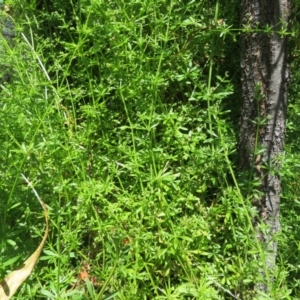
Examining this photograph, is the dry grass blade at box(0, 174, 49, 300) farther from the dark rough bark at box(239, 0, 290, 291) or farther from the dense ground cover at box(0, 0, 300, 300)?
the dark rough bark at box(239, 0, 290, 291)

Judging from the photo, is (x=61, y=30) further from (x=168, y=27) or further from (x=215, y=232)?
(x=215, y=232)

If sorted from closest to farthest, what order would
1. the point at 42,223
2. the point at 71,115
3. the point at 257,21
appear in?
the point at 257,21 → the point at 42,223 → the point at 71,115

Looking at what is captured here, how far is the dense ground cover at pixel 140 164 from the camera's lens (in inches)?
63.7

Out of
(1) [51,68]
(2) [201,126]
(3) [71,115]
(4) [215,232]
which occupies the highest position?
(1) [51,68]

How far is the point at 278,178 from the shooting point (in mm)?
1690

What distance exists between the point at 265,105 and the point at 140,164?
502 millimetres

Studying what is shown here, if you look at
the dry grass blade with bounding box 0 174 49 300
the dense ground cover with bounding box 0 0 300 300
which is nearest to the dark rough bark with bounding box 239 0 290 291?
the dense ground cover with bounding box 0 0 300 300

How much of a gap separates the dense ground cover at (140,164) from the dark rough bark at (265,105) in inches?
2.4

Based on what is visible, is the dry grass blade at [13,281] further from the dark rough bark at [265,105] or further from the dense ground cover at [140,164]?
the dark rough bark at [265,105]

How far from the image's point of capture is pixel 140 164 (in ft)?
5.56

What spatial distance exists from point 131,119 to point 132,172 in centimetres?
21

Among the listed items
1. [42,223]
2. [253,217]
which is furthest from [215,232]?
[42,223]

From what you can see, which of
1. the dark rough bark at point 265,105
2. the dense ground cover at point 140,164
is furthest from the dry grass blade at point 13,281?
the dark rough bark at point 265,105

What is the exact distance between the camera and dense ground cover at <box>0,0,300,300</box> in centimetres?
162
